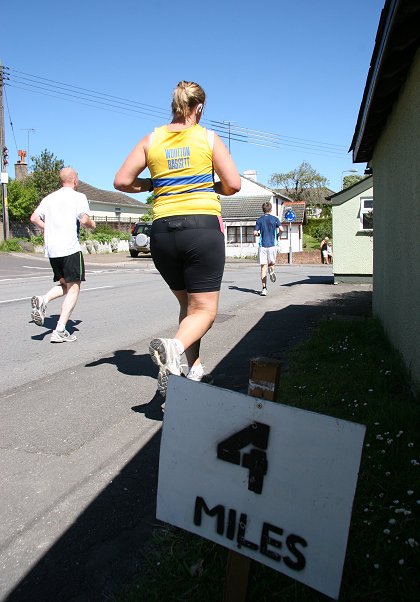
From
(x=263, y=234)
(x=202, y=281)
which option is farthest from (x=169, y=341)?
(x=263, y=234)

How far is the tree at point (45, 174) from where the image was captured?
46250 mm

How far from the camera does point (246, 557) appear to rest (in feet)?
5.77

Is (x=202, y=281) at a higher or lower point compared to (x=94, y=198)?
lower

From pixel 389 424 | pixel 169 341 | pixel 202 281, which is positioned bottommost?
pixel 389 424

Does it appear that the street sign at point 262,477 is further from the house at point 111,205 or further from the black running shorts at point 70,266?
the house at point 111,205

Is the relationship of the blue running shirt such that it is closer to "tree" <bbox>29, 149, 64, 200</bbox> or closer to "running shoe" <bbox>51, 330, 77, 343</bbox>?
"running shoe" <bbox>51, 330, 77, 343</bbox>

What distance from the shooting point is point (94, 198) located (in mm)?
59875

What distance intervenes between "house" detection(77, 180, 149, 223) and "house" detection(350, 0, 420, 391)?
52.3m

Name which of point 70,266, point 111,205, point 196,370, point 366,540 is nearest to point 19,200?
point 111,205

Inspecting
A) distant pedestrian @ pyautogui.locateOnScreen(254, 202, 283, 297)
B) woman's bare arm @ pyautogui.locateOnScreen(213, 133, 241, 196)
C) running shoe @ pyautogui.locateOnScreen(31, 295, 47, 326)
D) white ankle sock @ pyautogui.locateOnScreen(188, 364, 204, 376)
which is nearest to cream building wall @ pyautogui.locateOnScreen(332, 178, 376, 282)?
distant pedestrian @ pyautogui.locateOnScreen(254, 202, 283, 297)

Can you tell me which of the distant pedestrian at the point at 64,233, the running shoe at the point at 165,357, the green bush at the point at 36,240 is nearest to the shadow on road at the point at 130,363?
the distant pedestrian at the point at 64,233

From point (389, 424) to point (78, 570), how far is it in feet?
6.35

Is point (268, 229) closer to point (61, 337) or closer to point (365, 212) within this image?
point (365, 212)

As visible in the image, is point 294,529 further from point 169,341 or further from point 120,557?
point 169,341
